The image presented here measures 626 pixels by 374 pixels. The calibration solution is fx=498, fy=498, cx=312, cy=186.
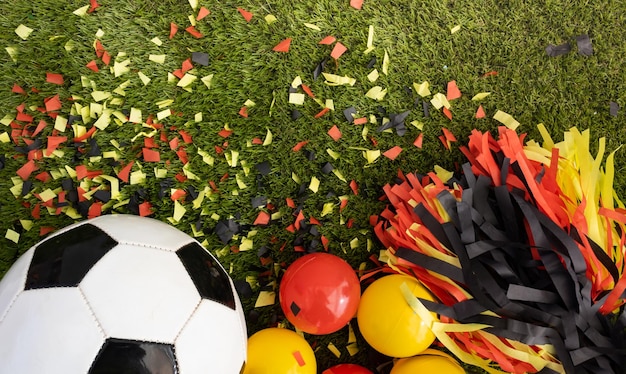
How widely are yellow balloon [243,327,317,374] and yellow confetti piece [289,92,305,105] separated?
71 cm

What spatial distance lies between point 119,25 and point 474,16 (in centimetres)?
116

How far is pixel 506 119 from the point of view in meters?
1.66

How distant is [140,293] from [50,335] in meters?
0.18

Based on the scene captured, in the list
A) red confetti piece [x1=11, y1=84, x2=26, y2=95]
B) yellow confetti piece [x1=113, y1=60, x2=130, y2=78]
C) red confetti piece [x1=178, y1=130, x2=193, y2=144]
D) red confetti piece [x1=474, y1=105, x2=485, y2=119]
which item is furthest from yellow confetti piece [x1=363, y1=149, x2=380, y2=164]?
red confetti piece [x1=11, y1=84, x2=26, y2=95]

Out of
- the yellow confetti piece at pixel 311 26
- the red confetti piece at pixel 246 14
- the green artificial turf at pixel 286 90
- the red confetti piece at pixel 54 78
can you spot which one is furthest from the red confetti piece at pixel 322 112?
the red confetti piece at pixel 54 78

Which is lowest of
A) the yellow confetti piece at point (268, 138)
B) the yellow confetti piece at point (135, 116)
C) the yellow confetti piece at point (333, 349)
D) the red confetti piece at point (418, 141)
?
the yellow confetti piece at point (333, 349)

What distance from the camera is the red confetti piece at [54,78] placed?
1541mm

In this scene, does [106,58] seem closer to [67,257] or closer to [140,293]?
[67,257]

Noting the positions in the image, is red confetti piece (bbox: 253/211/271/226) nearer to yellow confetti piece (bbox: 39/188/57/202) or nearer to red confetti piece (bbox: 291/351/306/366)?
red confetti piece (bbox: 291/351/306/366)

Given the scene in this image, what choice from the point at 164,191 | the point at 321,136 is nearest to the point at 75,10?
the point at 164,191

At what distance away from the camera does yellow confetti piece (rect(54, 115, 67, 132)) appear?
5.05ft

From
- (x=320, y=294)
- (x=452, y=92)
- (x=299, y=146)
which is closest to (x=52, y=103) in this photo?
(x=299, y=146)

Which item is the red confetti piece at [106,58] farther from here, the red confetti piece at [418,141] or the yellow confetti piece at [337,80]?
the red confetti piece at [418,141]

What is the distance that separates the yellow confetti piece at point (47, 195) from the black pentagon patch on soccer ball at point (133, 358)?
72 cm
